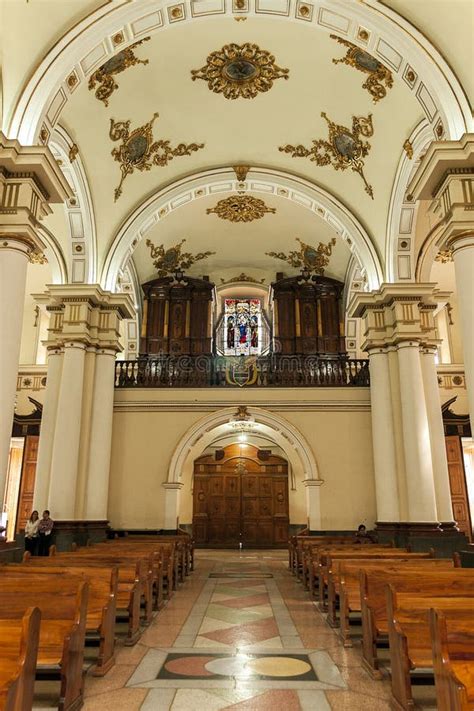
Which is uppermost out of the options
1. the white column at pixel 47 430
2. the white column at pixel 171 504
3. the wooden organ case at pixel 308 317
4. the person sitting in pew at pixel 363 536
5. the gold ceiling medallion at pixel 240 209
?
the gold ceiling medallion at pixel 240 209

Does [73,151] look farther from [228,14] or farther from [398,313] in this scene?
[398,313]

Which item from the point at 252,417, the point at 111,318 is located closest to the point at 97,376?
the point at 111,318

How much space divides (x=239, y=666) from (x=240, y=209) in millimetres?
13647

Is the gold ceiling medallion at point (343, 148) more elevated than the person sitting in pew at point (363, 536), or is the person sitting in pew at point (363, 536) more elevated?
the gold ceiling medallion at point (343, 148)

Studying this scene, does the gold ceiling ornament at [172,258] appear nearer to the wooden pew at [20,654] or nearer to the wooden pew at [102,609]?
the wooden pew at [102,609]

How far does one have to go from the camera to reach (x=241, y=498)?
66.1 feet

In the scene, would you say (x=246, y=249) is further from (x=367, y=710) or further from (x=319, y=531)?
(x=367, y=710)

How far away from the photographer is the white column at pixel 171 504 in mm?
14320

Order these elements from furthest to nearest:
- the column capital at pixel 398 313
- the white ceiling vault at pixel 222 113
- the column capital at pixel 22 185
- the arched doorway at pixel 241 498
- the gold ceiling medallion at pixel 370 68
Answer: the arched doorway at pixel 241 498 → the column capital at pixel 398 313 → the gold ceiling medallion at pixel 370 68 → the white ceiling vault at pixel 222 113 → the column capital at pixel 22 185

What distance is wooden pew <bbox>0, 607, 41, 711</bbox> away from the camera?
267 cm

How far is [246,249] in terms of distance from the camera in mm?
18969

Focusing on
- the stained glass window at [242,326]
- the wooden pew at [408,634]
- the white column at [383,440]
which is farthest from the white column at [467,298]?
the stained glass window at [242,326]

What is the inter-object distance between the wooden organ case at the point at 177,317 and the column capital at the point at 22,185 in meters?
10.8

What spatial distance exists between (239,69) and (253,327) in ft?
33.4
